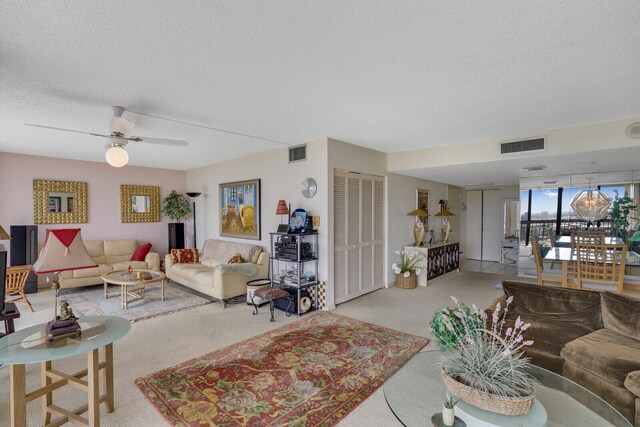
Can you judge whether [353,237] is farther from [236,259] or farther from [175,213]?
[175,213]

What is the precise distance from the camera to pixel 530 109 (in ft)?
10.6

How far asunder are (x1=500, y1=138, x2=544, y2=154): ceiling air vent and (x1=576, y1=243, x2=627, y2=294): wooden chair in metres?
1.49

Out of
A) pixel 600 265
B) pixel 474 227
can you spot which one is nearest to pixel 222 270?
pixel 600 265

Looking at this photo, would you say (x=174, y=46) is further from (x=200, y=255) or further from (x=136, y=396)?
(x=200, y=255)

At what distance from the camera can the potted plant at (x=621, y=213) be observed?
5078 millimetres

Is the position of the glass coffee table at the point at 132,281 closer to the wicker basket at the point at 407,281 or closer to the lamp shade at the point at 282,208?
A: the lamp shade at the point at 282,208

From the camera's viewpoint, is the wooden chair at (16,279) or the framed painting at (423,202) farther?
the framed painting at (423,202)

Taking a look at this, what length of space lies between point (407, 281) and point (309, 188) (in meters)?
2.71

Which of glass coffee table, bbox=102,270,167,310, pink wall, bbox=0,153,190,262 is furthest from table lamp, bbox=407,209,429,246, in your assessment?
pink wall, bbox=0,153,190,262

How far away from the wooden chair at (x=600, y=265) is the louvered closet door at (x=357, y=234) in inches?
115

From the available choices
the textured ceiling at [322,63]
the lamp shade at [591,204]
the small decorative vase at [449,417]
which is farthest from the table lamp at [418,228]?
the small decorative vase at [449,417]

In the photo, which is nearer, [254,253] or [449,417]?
[449,417]

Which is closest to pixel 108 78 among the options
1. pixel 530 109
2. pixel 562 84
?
pixel 562 84

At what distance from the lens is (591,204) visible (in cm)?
548
